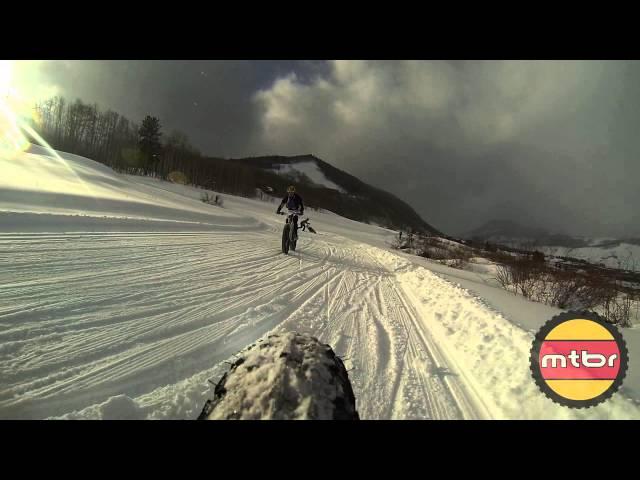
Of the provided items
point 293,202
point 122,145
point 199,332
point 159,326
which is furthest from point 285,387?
point 122,145

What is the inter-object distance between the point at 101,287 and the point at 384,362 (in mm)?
3487

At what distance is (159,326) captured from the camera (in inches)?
106

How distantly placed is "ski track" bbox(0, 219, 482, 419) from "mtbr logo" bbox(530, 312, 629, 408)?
0.72m

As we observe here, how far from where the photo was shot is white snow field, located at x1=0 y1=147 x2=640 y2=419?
182cm

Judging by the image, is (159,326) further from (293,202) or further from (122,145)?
(122,145)

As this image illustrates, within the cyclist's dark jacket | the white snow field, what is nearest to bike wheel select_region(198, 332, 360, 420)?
the white snow field

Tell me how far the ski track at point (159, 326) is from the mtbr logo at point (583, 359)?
72cm

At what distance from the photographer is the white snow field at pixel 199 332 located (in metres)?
1.82

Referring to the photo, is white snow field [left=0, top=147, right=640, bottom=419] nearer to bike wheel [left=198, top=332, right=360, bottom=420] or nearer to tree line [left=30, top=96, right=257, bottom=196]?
bike wheel [left=198, top=332, right=360, bottom=420]

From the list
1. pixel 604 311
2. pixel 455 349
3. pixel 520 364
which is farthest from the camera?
pixel 604 311

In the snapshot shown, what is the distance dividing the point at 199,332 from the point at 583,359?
3.03 metres

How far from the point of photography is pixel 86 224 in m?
6.62
